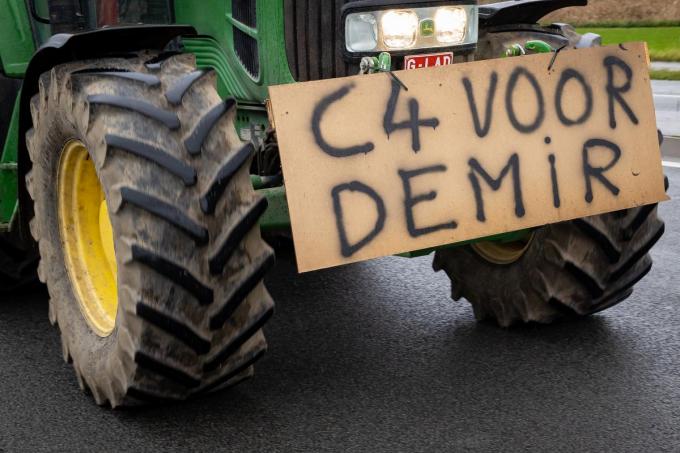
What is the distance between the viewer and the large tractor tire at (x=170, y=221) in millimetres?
3129

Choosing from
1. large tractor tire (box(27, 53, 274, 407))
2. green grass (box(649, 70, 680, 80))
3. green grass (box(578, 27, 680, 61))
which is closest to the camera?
large tractor tire (box(27, 53, 274, 407))

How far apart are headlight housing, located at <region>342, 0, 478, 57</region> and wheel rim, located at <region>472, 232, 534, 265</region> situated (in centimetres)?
104

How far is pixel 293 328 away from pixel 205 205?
4.98 ft

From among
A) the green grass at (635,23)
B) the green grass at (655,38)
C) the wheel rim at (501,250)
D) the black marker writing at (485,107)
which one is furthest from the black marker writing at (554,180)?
the green grass at (635,23)

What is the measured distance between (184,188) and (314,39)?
0.91 meters

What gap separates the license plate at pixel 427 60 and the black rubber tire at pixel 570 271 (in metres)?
0.82

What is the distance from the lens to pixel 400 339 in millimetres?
4316

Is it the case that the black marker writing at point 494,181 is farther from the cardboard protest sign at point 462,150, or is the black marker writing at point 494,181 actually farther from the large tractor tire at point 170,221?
the large tractor tire at point 170,221

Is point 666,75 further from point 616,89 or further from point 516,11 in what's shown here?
point 616,89

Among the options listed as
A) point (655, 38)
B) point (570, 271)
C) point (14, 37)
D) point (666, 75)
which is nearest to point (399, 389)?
point (570, 271)

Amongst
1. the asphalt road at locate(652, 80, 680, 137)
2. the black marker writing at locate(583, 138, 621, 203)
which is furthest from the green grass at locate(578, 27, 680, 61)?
the black marker writing at locate(583, 138, 621, 203)

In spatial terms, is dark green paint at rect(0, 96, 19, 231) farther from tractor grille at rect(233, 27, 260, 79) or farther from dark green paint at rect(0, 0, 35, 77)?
tractor grille at rect(233, 27, 260, 79)

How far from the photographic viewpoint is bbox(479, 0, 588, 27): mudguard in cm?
438

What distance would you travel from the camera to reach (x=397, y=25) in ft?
11.8
